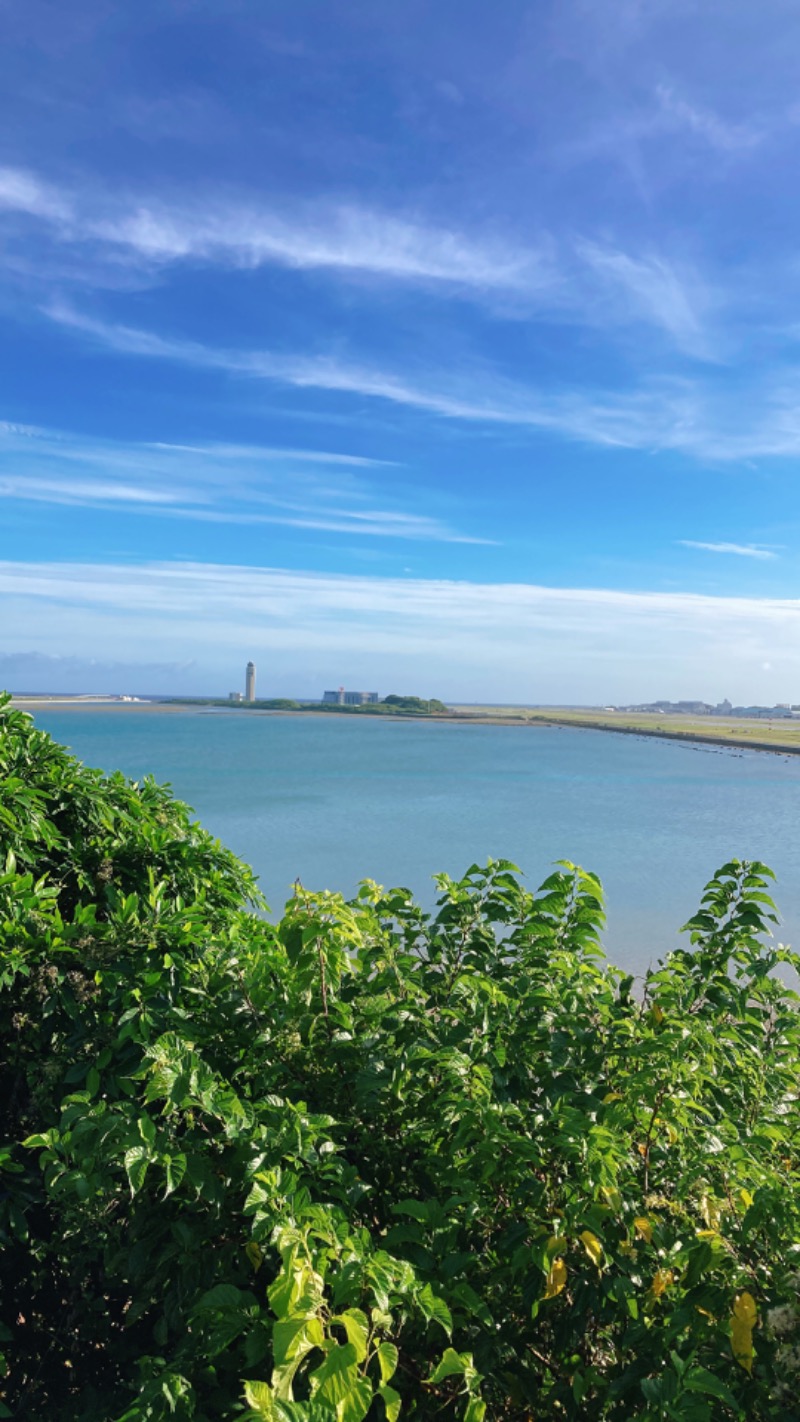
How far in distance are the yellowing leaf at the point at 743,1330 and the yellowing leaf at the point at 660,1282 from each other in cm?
17

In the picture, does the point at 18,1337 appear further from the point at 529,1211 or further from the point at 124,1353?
the point at 529,1211

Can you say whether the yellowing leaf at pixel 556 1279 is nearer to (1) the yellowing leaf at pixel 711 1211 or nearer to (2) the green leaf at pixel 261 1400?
(1) the yellowing leaf at pixel 711 1211

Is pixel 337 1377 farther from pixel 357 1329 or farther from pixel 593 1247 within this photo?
pixel 593 1247

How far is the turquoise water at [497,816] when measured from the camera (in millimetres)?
17797

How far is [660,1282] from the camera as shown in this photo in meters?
1.94

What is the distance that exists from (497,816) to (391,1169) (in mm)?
27790

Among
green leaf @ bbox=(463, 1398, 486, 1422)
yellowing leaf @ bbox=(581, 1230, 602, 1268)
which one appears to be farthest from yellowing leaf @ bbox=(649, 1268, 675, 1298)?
green leaf @ bbox=(463, 1398, 486, 1422)

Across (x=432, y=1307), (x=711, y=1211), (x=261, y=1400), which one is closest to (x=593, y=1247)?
(x=711, y=1211)

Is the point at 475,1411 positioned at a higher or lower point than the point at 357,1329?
lower

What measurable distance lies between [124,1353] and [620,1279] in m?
1.56

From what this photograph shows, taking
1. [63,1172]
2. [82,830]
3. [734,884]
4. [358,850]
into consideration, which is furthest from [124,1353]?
[358,850]

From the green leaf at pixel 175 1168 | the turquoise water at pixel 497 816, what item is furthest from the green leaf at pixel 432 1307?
the turquoise water at pixel 497 816

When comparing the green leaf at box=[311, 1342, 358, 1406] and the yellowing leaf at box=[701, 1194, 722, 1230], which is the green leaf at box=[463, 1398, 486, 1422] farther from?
the yellowing leaf at box=[701, 1194, 722, 1230]

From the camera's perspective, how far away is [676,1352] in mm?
1832
